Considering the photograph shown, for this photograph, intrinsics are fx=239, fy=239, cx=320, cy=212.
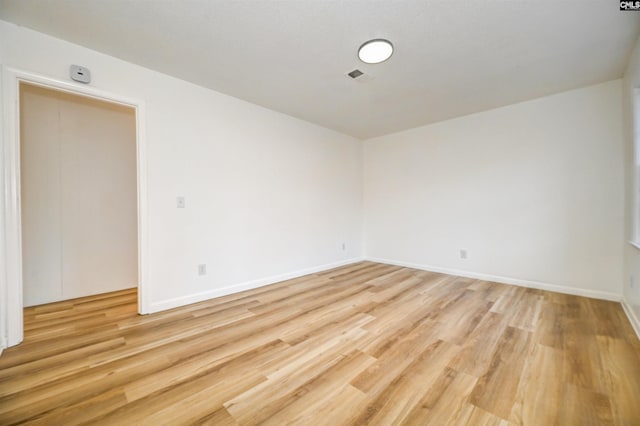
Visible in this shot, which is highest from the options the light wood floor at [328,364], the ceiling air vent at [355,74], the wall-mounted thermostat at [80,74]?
the ceiling air vent at [355,74]

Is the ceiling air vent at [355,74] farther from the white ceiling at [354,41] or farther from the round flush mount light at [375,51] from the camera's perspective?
the round flush mount light at [375,51]

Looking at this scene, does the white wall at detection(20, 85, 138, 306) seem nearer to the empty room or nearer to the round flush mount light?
the empty room

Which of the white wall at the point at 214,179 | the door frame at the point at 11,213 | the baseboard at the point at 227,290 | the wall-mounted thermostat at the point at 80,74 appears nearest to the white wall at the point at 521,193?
the white wall at the point at 214,179

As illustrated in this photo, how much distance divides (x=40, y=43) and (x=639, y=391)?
189 inches

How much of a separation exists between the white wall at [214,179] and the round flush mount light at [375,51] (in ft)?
5.64

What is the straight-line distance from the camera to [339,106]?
3.38 meters

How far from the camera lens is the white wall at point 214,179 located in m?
2.28

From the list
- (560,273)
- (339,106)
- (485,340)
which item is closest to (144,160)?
(339,106)

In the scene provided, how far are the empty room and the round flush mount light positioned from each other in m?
0.02

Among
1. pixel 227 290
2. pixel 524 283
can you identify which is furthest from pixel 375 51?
pixel 524 283

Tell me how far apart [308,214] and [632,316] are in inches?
146

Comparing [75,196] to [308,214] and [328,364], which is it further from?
[328,364]

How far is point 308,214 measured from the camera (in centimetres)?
404

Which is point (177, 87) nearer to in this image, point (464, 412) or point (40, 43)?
point (40, 43)
